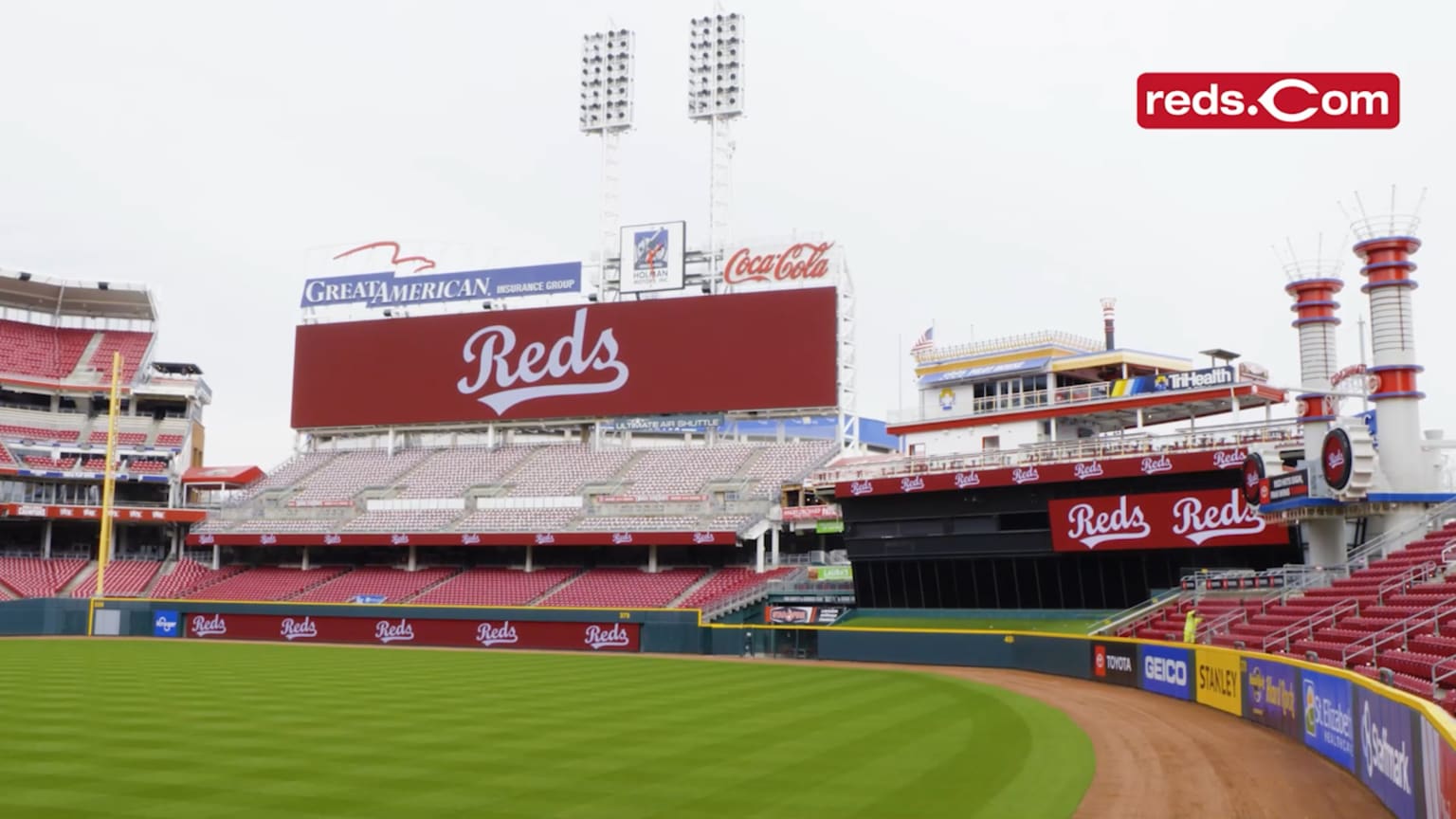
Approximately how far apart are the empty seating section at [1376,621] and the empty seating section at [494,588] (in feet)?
106

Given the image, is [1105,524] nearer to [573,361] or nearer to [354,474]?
[573,361]

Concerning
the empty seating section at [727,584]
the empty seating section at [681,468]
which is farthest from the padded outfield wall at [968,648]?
the empty seating section at [681,468]

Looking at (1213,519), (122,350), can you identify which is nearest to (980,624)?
(1213,519)

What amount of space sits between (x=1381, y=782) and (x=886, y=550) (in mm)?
35164

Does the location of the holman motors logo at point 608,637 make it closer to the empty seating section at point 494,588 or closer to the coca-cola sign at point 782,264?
the empty seating section at point 494,588

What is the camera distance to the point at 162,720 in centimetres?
2089

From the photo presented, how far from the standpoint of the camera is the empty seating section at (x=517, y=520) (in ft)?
201

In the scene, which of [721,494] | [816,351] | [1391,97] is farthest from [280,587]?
[1391,97]

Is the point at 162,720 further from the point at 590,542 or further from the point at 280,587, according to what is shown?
the point at 280,587

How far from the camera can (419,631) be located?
53.3 meters

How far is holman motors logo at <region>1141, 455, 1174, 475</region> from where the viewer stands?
3969cm

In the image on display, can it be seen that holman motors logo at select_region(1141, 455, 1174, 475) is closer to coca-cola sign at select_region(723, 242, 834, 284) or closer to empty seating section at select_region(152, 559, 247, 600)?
coca-cola sign at select_region(723, 242, 834, 284)

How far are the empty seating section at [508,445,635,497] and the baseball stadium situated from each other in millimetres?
353

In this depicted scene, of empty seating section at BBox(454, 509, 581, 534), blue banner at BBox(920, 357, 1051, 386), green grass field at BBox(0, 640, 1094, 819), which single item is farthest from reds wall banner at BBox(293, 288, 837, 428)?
green grass field at BBox(0, 640, 1094, 819)
